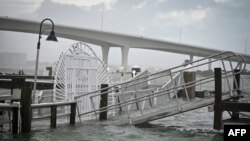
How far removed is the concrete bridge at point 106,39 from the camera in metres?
64.4

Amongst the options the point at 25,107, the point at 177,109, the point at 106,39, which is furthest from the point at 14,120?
the point at 106,39

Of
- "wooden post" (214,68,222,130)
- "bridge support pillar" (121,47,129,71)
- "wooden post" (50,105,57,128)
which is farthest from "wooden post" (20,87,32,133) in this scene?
"bridge support pillar" (121,47,129,71)

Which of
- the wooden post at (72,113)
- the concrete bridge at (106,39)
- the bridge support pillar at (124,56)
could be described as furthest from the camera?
the bridge support pillar at (124,56)

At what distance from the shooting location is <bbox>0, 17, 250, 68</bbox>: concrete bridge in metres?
64.4

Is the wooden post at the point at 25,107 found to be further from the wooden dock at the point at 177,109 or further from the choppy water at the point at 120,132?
the wooden dock at the point at 177,109

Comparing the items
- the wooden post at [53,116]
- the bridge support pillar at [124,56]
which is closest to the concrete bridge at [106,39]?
the bridge support pillar at [124,56]

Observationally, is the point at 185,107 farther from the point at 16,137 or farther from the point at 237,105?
the point at 16,137

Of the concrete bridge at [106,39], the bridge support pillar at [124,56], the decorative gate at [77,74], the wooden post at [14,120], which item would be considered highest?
the concrete bridge at [106,39]

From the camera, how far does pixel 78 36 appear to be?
236ft

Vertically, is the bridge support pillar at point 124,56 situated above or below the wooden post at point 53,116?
above

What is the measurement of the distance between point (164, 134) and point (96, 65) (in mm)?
4960

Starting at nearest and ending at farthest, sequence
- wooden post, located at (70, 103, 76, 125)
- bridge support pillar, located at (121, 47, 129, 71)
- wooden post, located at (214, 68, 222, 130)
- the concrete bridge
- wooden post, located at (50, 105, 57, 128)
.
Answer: wooden post, located at (214, 68, 222, 130)
wooden post, located at (50, 105, 57, 128)
wooden post, located at (70, 103, 76, 125)
the concrete bridge
bridge support pillar, located at (121, 47, 129, 71)

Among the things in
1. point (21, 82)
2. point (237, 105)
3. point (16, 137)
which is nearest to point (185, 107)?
point (237, 105)

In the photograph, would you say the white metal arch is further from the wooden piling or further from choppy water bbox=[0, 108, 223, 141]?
the wooden piling
